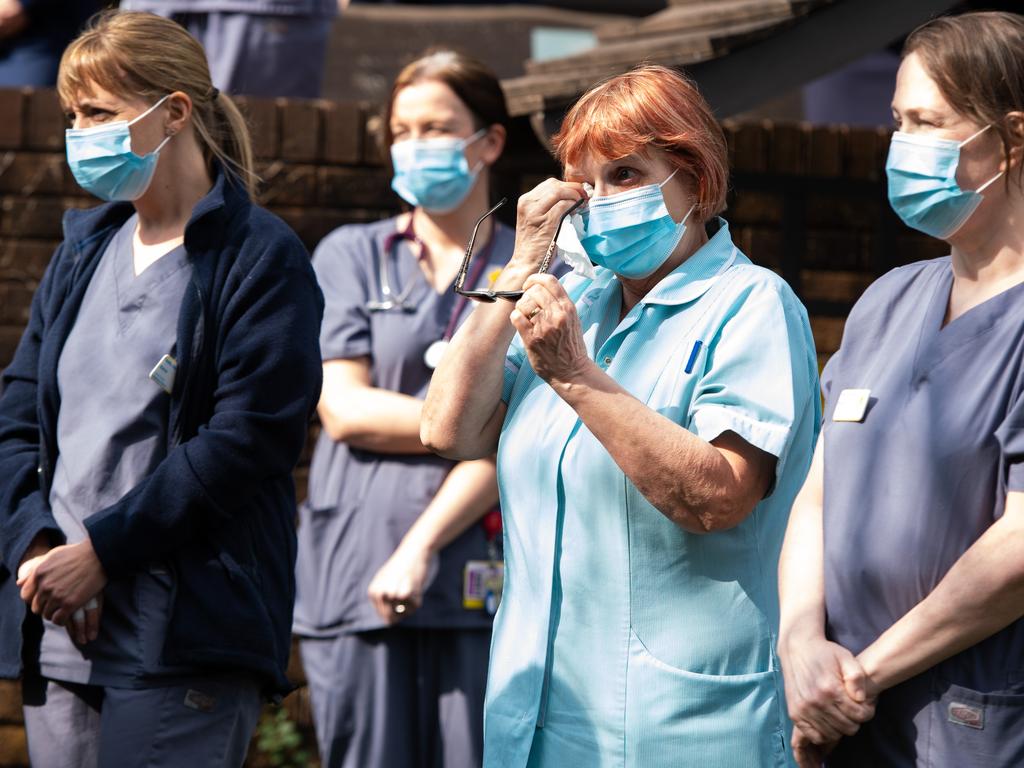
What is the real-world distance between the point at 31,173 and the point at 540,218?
2.59 m

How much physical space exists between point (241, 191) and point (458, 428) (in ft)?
2.83

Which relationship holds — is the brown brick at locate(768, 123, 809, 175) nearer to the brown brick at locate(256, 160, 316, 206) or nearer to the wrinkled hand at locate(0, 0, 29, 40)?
the brown brick at locate(256, 160, 316, 206)

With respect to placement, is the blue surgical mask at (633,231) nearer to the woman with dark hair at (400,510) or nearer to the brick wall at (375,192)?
the woman with dark hair at (400,510)

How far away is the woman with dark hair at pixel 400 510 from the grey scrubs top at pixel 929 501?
1363 mm

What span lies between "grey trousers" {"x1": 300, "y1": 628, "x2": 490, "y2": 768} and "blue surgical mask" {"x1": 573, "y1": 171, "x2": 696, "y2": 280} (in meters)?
1.52

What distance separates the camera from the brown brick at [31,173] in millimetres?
4828

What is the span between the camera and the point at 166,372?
3117 mm

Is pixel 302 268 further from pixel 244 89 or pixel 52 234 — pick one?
pixel 244 89

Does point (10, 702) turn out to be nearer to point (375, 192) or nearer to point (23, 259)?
point (23, 259)

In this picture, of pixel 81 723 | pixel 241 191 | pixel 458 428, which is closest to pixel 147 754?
pixel 81 723

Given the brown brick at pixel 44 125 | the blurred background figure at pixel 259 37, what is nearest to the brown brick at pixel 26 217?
the brown brick at pixel 44 125

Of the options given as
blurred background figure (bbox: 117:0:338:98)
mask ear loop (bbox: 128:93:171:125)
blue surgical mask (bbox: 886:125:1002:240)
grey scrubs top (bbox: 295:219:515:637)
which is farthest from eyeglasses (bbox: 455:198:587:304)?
blurred background figure (bbox: 117:0:338:98)

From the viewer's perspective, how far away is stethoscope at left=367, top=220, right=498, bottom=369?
13.4 ft

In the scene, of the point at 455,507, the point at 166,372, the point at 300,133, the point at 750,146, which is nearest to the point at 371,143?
the point at 300,133
